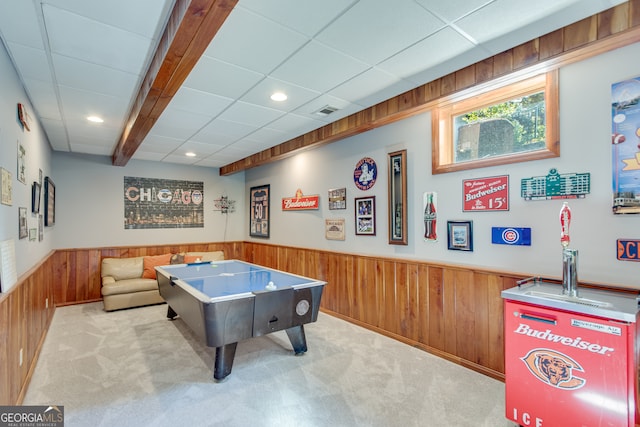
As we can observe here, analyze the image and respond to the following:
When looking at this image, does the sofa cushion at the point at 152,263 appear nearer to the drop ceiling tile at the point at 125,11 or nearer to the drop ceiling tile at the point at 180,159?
the drop ceiling tile at the point at 180,159

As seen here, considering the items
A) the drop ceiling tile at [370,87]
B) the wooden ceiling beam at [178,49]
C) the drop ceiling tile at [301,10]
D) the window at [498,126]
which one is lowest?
the window at [498,126]

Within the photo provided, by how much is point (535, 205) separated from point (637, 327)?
108cm

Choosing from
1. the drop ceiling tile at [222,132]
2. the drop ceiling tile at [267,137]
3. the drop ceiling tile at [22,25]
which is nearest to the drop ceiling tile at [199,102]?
the drop ceiling tile at [222,132]

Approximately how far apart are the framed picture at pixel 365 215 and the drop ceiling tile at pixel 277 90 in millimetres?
1493

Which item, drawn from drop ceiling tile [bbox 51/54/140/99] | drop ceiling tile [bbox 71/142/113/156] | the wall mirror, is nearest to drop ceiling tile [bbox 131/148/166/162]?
drop ceiling tile [bbox 71/142/113/156]

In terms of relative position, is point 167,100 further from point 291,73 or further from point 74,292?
point 74,292

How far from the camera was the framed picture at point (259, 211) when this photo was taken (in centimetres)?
643

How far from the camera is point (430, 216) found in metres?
3.38

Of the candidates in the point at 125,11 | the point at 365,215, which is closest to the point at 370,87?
the point at 365,215

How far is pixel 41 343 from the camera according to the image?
351cm

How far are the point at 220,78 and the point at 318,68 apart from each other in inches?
34.6

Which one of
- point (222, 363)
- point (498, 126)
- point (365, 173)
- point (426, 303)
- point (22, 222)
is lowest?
point (222, 363)

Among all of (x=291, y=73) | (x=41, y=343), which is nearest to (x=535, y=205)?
(x=291, y=73)

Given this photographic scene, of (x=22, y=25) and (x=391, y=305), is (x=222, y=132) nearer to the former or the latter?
(x=22, y=25)
